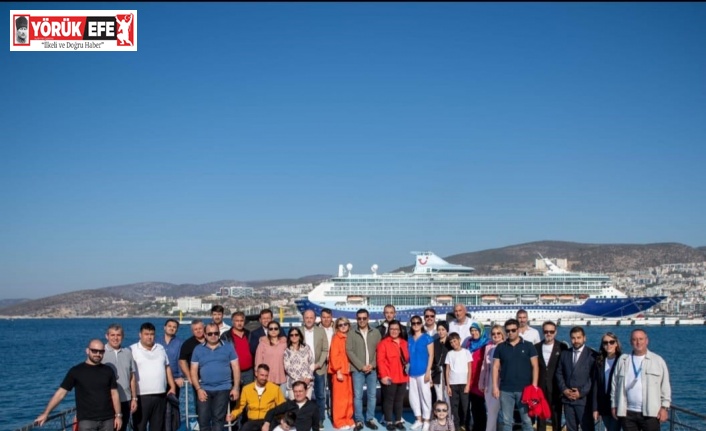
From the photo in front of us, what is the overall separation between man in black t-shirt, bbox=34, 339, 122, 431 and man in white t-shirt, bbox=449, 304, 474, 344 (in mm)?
4396

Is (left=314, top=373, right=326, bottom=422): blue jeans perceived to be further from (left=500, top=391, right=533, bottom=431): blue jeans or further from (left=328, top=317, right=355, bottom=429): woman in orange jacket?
(left=500, top=391, right=533, bottom=431): blue jeans

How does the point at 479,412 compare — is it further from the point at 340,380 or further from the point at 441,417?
the point at 340,380

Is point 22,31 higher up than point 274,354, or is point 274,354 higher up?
point 22,31

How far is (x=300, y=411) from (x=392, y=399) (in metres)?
1.86

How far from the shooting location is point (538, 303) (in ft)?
254

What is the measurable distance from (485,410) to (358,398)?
1691mm

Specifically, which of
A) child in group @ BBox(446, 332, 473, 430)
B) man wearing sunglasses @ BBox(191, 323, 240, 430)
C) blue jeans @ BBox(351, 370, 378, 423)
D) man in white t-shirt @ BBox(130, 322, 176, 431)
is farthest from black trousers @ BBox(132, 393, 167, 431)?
child in group @ BBox(446, 332, 473, 430)

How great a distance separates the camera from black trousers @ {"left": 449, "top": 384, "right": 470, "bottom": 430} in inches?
337

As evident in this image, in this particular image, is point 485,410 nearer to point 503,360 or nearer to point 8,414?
point 503,360

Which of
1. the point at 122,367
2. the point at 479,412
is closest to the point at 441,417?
the point at 479,412

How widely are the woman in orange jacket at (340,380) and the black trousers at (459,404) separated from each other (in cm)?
135

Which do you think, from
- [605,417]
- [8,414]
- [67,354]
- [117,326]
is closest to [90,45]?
[117,326]

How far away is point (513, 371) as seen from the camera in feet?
25.2

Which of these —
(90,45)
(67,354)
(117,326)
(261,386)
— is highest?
(90,45)
